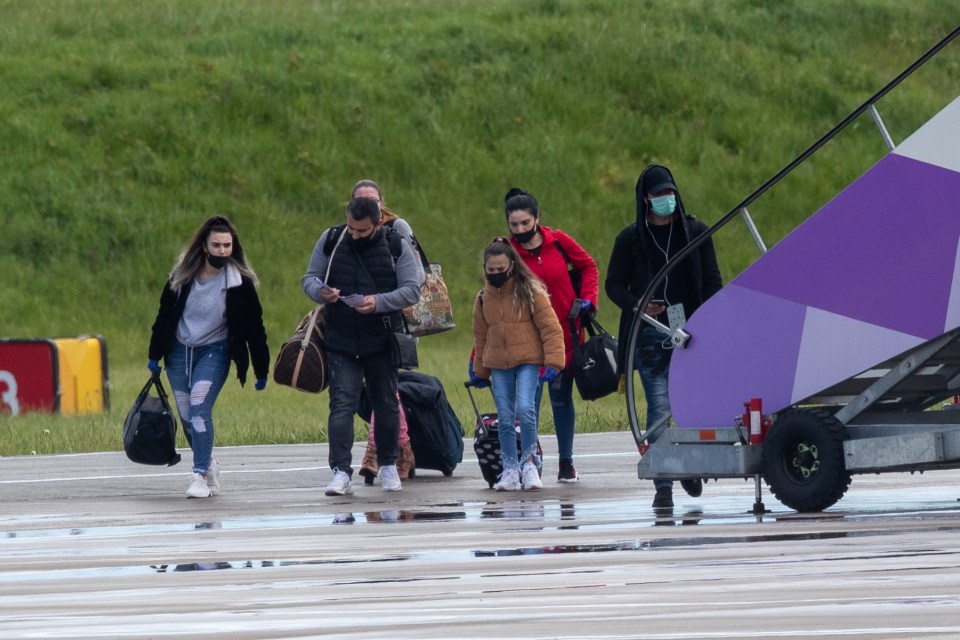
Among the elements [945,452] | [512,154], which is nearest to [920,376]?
[945,452]

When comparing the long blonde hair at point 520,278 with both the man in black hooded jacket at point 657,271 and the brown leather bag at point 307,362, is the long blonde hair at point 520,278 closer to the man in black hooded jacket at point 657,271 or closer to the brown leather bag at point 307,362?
the man in black hooded jacket at point 657,271

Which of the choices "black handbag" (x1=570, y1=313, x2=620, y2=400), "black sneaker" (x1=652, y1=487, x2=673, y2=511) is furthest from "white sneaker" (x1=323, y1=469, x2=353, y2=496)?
"black sneaker" (x1=652, y1=487, x2=673, y2=511)

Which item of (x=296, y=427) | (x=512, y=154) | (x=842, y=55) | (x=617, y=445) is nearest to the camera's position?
(x=617, y=445)

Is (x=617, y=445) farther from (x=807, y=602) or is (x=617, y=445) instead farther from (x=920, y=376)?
(x=807, y=602)

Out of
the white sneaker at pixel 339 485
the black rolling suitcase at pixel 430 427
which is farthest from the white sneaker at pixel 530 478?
the black rolling suitcase at pixel 430 427

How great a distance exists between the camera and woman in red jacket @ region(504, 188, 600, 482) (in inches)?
506

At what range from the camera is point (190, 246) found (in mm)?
12727

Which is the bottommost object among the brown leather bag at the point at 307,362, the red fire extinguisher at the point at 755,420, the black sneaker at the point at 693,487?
the black sneaker at the point at 693,487

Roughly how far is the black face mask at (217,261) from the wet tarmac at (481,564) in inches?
55.5

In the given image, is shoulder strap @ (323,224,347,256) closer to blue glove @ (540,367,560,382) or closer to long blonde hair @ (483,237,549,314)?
long blonde hair @ (483,237,549,314)

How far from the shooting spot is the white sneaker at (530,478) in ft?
41.0

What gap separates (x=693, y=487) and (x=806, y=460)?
4.80 feet

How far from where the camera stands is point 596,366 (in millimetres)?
12656

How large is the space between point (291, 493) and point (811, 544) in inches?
208
